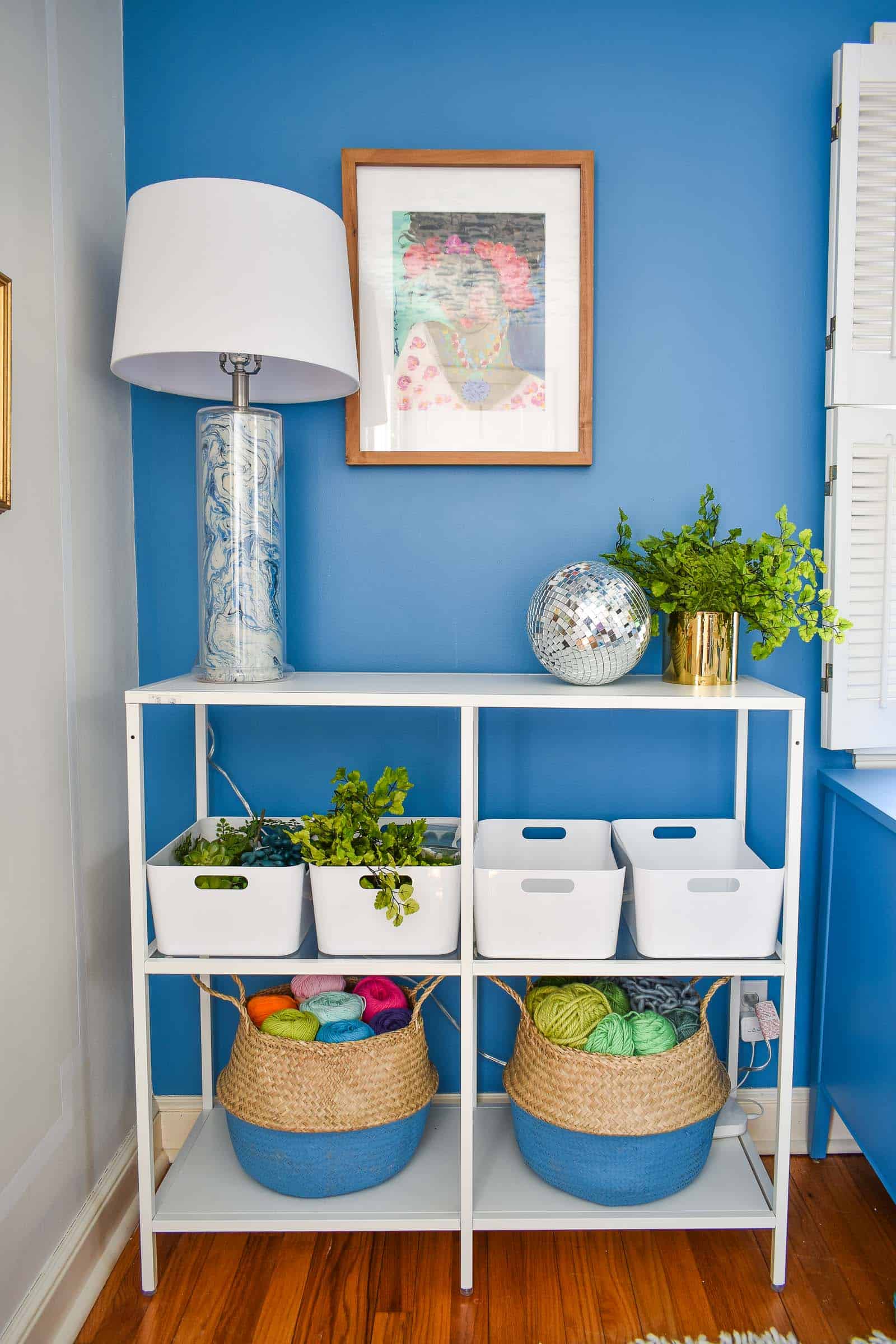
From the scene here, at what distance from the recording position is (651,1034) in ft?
4.87

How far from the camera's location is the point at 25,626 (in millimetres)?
1315

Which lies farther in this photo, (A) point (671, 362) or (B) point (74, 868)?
(A) point (671, 362)

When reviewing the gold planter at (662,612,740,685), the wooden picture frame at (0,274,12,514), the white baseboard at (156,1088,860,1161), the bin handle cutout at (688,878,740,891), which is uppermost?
the wooden picture frame at (0,274,12,514)

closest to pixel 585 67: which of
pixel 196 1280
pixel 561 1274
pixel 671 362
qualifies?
pixel 671 362

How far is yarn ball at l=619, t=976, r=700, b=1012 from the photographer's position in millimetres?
1588

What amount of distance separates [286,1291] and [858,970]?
1.12m

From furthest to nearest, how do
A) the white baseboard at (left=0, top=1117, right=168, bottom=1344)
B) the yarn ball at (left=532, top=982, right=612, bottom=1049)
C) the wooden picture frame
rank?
1. the yarn ball at (left=532, top=982, right=612, bottom=1049)
2. the white baseboard at (left=0, top=1117, right=168, bottom=1344)
3. the wooden picture frame

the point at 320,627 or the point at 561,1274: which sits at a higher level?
the point at 320,627

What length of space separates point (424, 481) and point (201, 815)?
0.78 metres

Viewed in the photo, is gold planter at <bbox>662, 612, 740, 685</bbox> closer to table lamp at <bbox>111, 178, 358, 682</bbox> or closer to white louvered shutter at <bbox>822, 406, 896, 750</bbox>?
white louvered shutter at <bbox>822, 406, 896, 750</bbox>

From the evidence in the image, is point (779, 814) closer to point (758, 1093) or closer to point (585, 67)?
point (758, 1093)

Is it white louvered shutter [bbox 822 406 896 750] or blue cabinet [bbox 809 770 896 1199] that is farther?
white louvered shutter [bbox 822 406 896 750]

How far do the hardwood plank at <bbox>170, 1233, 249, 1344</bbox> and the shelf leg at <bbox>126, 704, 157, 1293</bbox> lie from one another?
0.27ft

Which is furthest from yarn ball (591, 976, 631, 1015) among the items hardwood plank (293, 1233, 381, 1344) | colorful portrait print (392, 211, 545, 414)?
colorful portrait print (392, 211, 545, 414)
